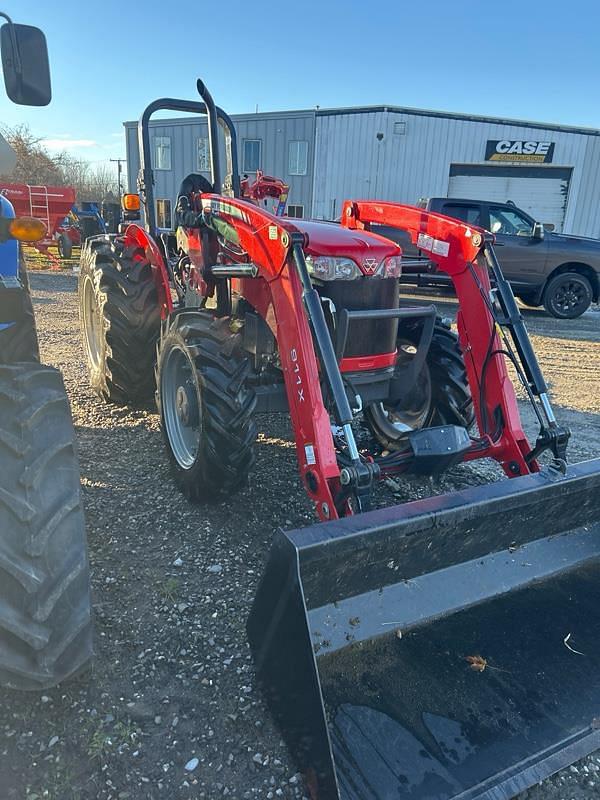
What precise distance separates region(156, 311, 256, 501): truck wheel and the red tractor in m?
0.01

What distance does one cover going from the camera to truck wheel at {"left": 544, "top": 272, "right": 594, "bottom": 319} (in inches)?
423

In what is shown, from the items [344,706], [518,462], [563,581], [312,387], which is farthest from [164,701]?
[518,462]

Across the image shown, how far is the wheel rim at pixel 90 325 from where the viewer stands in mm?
5277

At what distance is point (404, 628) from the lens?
7.33 feet

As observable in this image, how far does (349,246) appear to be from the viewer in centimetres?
299

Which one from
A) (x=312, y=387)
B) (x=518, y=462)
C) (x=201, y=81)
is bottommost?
(x=518, y=462)

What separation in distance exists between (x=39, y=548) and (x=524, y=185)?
2111 centimetres

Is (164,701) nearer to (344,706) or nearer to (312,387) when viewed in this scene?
(344,706)

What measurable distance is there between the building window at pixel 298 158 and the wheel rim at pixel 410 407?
18407mm

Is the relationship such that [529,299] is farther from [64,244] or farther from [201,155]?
[201,155]

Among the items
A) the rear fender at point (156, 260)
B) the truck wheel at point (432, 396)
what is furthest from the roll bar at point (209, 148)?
the truck wheel at point (432, 396)

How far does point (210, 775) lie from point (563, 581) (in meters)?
1.66

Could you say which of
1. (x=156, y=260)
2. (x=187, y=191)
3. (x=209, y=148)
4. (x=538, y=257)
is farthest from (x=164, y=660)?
(x=538, y=257)

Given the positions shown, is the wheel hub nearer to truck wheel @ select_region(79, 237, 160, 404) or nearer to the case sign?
truck wheel @ select_region(79, 237, 160, 404)
